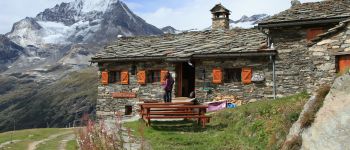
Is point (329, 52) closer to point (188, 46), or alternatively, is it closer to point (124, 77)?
point (188, 46)

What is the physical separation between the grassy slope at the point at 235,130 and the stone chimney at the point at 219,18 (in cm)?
1552

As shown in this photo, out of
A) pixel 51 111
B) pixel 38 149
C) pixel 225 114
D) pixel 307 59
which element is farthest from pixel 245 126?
pixel 51 111

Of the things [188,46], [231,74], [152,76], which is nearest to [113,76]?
[152,76]

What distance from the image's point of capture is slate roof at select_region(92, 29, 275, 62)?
24703 mm

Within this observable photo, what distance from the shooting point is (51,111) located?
492 ft

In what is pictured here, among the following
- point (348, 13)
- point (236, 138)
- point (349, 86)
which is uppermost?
point (348, 13)

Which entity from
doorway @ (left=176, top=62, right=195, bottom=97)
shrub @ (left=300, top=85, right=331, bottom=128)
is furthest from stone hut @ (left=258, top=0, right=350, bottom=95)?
shrub @ (left=300, top=85, right=331, bottom=128)

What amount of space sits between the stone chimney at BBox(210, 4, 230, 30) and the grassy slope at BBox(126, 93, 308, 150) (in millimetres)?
15516

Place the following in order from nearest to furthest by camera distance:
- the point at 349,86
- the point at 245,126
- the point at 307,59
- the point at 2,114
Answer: the point at 349,86 < the point at 245,126 < the point at 307,59 < the point at 2,114

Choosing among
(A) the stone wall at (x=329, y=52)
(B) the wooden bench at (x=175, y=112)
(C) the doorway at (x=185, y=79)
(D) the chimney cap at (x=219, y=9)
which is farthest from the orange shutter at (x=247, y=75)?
(D) the chimney cap at (x=219, y=9)

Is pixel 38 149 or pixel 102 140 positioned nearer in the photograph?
pixel 102 140

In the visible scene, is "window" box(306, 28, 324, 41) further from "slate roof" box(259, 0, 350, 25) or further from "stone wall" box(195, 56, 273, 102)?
"stone wall" box(195, 56, 273, 102)

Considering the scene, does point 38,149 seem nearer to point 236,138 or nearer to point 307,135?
point 236,138

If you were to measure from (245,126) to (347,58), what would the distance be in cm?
595
